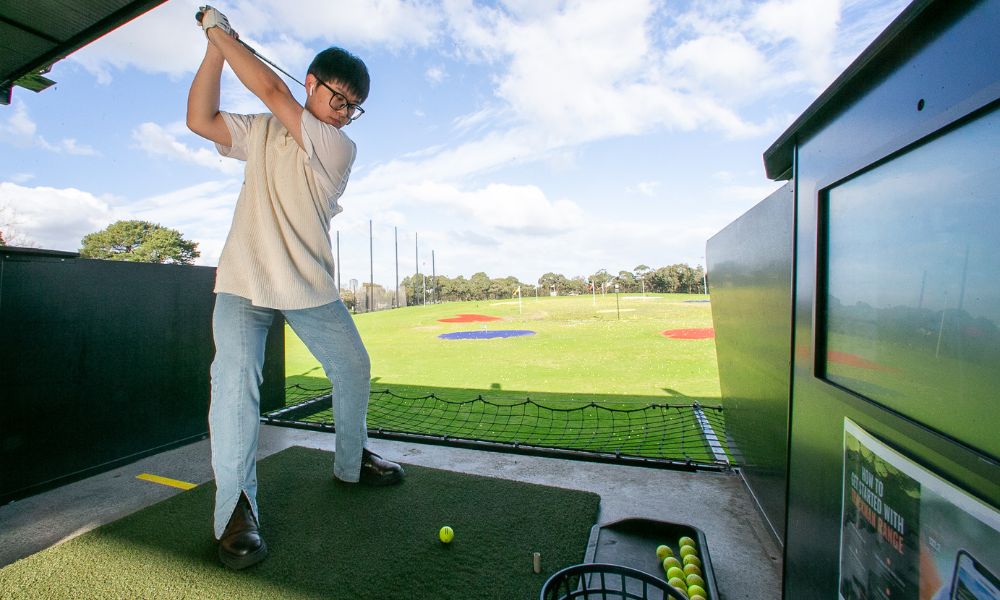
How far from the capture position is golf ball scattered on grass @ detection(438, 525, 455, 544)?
1584 mm

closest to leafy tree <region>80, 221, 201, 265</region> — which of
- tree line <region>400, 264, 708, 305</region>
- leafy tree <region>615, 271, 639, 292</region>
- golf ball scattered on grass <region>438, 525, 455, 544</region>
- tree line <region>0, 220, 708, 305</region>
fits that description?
tree line <region>0, 220, 708, 305</region>

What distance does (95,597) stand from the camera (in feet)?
4.31

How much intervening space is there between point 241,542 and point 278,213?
1.03 metres

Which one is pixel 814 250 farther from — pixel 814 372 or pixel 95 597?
pixel 95 597

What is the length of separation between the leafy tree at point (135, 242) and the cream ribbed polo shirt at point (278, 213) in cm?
3470

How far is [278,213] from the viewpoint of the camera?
5.27 feet

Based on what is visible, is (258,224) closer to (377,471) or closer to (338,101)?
(338,101)

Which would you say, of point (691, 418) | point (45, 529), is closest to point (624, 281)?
point (691, 418)

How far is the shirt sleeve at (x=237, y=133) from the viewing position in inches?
64.2

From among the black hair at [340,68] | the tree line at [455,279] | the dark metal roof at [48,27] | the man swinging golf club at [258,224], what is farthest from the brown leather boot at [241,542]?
the tree line at [455,279]

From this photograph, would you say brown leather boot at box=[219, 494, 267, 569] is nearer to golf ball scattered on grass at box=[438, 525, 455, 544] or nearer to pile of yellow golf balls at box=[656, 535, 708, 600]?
golf ball scattered on grass at box=[438, 525, 455, 544]

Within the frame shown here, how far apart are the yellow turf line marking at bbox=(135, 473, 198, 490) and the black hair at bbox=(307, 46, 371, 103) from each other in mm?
1821

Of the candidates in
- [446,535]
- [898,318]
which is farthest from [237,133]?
[898,318]

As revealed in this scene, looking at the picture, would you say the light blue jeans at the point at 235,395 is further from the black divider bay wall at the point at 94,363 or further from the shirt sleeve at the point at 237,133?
the black divider bay wall at the point at 94,363
